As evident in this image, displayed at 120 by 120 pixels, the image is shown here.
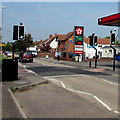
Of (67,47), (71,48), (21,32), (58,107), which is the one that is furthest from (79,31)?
(67,47)

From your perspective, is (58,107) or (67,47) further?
(67,47)

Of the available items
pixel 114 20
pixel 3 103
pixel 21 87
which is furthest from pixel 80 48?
pixel 3 103

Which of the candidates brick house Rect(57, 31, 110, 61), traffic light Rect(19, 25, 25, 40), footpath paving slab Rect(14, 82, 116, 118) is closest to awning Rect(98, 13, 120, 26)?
traffic light Rect(19, 25, 25, 40)

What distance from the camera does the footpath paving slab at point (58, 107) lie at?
6.70 meters

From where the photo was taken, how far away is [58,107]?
7.63 meters

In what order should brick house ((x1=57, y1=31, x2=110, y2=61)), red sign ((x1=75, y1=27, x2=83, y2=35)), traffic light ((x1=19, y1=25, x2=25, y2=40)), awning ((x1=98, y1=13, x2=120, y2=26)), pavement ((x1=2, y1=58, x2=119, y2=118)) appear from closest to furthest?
pavement ((x1=2, y1=58, x2=119, y2=118)) < traffic light ((x1=19, y1=25, x2=25, y2=40)) < awning ((x1=98, y1=13, x2=120, y2=26)) < red sign ((x1=75, y1=27, x2=83, y2=35)) < brick house ((x1=57, y1=31, x2=110, y2=61))

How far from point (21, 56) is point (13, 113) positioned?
107ft

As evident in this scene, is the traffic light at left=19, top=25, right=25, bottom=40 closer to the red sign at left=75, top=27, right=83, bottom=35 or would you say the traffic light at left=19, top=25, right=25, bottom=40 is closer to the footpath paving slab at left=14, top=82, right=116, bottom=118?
the footpath paving slab at left=14, top=82, right=116, bottom=118

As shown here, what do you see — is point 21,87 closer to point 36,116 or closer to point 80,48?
point 36,116

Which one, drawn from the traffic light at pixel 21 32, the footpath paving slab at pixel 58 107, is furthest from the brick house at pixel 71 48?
the footpath paving slab at pixel 58 107

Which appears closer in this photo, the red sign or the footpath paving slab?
the footpath paving slab

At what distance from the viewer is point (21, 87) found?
1111 cm

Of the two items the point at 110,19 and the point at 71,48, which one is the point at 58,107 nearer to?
the point at 110,19

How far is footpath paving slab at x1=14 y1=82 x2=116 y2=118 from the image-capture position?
264 inches
